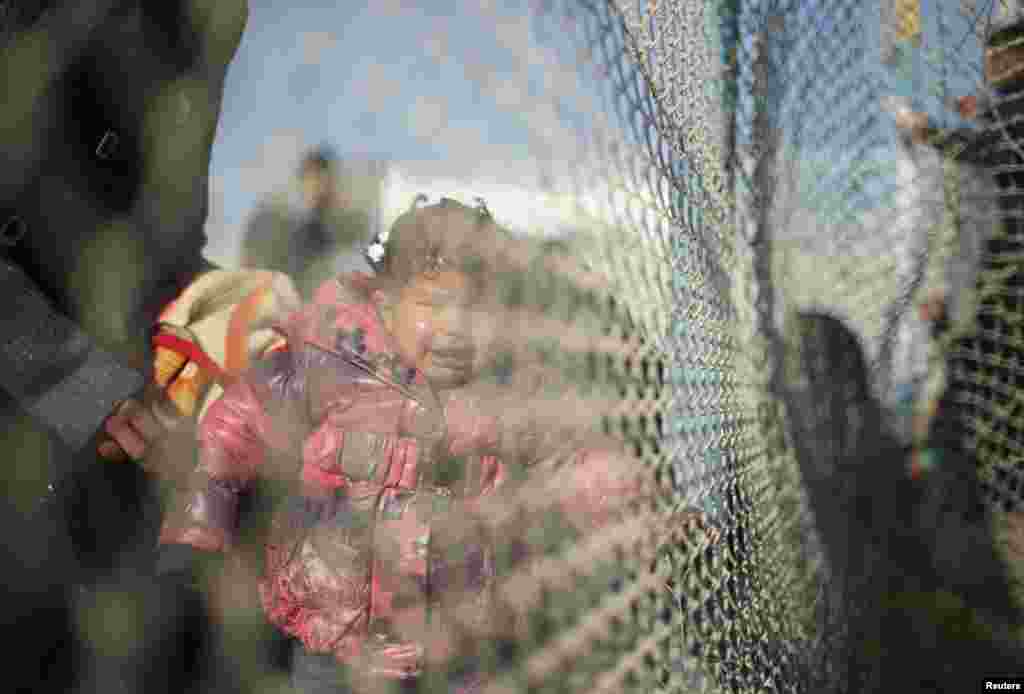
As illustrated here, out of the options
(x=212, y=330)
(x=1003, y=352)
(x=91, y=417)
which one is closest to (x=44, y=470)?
(x=91, y=417)

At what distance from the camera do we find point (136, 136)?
2.24ft

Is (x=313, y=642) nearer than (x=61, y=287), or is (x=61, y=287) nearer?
Answer: (x=61, y=287)

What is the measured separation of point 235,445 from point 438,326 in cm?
24

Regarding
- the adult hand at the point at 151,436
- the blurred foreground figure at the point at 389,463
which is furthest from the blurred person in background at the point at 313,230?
the adult hand at the point at 151,436

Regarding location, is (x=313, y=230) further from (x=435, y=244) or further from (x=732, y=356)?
(x=732, y=356)

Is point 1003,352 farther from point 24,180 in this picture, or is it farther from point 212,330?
point 24,180

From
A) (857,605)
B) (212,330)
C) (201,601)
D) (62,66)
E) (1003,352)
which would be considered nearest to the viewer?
(62,66)

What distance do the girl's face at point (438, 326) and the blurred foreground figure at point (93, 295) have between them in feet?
0.72

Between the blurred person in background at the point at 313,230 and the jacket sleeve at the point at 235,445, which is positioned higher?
the blurred person in background at the point at 313,230

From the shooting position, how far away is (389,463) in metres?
0.87

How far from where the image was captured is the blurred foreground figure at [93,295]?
2.01ft

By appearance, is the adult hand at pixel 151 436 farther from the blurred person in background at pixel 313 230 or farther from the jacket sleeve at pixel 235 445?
the blurred person in background at pixel 313 230

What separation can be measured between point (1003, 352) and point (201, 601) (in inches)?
64.9

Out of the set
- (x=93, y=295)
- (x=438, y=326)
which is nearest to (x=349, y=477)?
(x=438, y=326)
